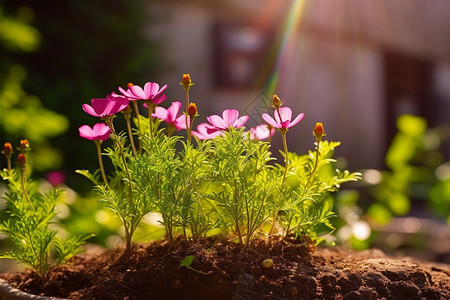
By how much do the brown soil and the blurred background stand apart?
1.25m

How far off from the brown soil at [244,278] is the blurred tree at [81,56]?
179 inches

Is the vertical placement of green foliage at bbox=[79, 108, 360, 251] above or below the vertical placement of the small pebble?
above

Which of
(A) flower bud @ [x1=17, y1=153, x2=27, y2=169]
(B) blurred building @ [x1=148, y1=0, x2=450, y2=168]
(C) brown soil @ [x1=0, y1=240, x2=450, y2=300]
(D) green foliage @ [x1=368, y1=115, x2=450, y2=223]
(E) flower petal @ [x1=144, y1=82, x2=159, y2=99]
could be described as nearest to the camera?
(C) brown soil @ [x1=0, y1=240, x2=450, y2=300]

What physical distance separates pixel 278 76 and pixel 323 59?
1.02 meters

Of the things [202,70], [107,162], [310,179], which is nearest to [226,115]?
[310,179]

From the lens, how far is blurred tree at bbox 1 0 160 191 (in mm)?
5715

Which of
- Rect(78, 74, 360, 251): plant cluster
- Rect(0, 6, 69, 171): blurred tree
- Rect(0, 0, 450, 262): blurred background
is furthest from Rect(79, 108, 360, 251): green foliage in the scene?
Rect(0, 6, 69, 171): blurred tree

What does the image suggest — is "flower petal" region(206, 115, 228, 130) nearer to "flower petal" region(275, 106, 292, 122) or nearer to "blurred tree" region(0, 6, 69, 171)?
"flower petal" region(275, 106, 292, 122)

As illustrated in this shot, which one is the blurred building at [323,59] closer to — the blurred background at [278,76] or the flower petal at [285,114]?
the blurred background at [278,76]

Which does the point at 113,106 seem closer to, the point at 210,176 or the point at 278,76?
the point at 210,176

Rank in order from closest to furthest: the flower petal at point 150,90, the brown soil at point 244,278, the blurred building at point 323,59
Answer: the brown soil at point 244,278, the flower petal at point 150,90, the blurred building at point 323,59

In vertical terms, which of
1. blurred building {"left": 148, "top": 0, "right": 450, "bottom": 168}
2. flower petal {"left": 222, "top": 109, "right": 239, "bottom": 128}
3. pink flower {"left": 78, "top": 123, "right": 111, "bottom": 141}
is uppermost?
blurred building {"left": 148, "top": 0, "right": 450, "bottom": 168}

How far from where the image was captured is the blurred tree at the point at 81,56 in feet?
18.7

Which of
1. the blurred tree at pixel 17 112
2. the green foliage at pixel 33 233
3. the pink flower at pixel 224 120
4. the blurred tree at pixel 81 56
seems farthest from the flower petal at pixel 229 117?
the blurred tree at pixel 81 56
